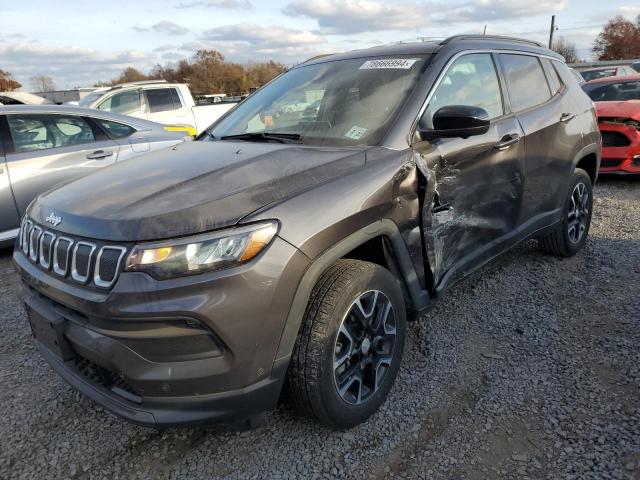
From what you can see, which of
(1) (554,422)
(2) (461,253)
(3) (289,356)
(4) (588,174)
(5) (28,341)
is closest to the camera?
(3) (289,356)

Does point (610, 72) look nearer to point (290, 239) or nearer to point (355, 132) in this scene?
point (355, 132)

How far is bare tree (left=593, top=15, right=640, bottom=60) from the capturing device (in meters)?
59.2

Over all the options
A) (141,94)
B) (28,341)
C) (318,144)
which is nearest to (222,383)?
(318,144)

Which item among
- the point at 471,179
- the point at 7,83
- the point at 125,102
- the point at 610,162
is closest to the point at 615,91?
the point at 610,162

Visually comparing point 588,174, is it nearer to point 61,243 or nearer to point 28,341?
point 61,243

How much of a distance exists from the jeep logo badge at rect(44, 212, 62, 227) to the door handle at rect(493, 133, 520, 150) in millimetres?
2471

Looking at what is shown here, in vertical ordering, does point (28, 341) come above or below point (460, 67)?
below

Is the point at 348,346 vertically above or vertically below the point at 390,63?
below

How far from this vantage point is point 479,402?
265 centimetres

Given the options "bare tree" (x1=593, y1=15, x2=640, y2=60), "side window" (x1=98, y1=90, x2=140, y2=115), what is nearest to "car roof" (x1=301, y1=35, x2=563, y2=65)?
"side window" (x1=98, y1=90, x2=140, y2=115)

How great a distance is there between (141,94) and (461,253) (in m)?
9.56

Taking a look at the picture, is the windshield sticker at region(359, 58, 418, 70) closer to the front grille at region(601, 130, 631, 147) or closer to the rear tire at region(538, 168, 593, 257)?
the rear tire at region(538, 168, 593, 257)

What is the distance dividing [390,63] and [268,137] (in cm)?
86

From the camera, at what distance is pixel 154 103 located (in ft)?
35.8
